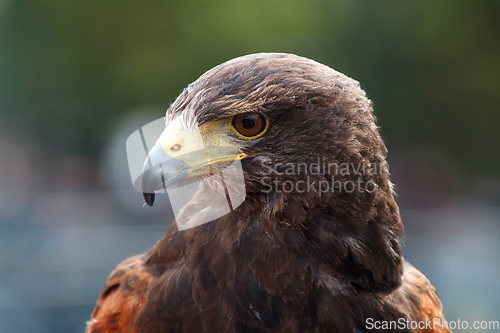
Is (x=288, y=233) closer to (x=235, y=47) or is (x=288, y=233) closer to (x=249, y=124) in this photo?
(x=249, y=124)

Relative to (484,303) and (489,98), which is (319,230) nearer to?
(484,303)

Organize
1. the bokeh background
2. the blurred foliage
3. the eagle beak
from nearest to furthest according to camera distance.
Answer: the eagle beak
the bokeh background
the blurred foliage

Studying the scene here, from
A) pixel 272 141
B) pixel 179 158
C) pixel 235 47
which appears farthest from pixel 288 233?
pixel 235 47

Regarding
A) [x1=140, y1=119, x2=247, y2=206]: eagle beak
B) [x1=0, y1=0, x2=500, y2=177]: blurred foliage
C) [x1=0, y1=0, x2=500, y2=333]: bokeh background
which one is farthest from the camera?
[x1=0, y1=0, x2=500, y2=177]: blurred foliage

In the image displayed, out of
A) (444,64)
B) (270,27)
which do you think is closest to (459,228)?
(444,64)

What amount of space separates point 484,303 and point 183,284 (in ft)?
10.5

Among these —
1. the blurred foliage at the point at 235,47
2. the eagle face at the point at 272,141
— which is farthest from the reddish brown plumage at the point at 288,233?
the blurred foliage at the point at 235,47

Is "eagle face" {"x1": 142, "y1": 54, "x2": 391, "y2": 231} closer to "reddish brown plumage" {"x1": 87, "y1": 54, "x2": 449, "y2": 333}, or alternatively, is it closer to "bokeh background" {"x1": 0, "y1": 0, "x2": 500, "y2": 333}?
"reddish brown plumage" {"x1": 87, "y1": 54, "x2": 449, "y2": 333}

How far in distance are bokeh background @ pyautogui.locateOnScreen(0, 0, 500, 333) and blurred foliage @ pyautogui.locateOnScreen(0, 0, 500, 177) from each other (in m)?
0.01

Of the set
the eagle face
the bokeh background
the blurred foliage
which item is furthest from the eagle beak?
the blurred foliage

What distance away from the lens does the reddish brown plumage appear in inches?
45.3

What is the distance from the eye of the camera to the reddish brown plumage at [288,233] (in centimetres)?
115

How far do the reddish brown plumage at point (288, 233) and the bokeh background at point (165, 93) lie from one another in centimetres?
223

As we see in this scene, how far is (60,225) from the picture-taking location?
3.88 m
